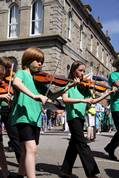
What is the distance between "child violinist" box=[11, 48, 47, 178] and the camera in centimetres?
465

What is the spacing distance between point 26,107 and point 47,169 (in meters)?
2.07

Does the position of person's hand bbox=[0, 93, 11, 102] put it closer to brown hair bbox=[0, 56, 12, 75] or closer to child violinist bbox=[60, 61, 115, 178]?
brown hair bbox=[0, 56, 12, 75]

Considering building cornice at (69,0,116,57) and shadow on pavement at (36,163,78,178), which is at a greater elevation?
building cornice at (69,0,116,57)

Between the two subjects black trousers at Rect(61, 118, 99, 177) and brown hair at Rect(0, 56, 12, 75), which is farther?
brown hair at Rect(0, 56, 12, 75)

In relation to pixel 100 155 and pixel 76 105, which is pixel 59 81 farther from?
pixel 100 155

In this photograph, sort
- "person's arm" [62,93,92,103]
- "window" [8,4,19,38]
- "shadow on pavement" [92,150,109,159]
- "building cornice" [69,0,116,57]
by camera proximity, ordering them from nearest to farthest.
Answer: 1. "person's arm" [62,93,92,103]
2. "shadow on pavement" [92,150,109,159]
3. "window" [8,4,19,38]
4. "building cornice" [69,0,116,57]

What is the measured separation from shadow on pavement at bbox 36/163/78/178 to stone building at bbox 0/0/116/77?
2303 centimetres

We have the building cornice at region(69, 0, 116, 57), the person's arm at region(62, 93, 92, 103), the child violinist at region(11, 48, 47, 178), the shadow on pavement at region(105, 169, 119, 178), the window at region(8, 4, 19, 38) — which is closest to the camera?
the child violinist at region(11, 48, 47, 178)

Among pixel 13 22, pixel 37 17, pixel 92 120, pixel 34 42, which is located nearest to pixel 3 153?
pixel 92 120

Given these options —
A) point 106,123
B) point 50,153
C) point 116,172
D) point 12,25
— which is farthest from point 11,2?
point 116,172

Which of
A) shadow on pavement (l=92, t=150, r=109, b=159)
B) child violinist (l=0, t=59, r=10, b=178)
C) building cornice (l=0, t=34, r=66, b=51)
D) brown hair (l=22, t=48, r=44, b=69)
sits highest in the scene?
building cornice (l=0, t=34, r=66, b=51)

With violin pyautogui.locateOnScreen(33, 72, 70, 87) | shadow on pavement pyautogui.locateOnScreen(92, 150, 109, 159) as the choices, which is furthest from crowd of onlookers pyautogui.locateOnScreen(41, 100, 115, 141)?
shadow on pavement pyautogui.locateOnScreen(92, 150, 109, 159)

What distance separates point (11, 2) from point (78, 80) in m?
30.6

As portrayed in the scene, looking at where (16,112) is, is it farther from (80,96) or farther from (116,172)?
(116,172)
